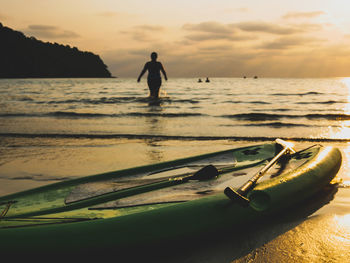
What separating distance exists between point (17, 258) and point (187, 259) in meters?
1.02

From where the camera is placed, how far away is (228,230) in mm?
2225

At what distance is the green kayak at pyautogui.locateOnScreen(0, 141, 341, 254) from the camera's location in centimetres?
195

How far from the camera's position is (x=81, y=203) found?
257cm

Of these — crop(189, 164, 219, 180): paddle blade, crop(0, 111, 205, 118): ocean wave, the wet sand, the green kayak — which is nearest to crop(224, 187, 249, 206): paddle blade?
the green kayak

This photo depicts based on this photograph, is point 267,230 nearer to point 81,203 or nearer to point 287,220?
point 287,220

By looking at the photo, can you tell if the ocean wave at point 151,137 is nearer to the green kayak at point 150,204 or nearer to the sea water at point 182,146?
the sea water at point 182,146

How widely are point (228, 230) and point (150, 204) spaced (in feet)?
1.98

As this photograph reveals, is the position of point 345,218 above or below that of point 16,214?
below

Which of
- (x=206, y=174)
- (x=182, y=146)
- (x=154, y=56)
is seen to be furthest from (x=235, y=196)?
(x=154, y=56)

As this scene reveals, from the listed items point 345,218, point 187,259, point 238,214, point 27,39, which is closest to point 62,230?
point 187,259

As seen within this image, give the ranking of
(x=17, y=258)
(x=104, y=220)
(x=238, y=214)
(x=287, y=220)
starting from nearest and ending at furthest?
(x=17, y=258), (x=104, y=220), (x=238, y=214), (x=287, y=220)

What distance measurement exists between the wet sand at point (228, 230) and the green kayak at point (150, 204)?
13cm

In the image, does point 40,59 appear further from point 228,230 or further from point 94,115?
point 228,230

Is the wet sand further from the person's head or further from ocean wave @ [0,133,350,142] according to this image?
the person's head
